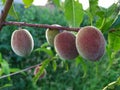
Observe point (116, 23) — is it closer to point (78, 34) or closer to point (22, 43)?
point (78, 34)

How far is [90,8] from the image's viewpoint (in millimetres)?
1171

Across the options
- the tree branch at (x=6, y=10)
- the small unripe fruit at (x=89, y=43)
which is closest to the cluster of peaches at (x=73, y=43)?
the small unripe fruit at (x=89, y=43)

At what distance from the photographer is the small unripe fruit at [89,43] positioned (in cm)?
105

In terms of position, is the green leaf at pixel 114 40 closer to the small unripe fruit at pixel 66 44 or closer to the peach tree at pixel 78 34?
the peach tree at pixel 78 34

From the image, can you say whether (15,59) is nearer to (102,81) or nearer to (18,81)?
(18,81)

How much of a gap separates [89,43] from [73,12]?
211 mm

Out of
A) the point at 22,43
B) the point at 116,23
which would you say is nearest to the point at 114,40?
the point at 116,23

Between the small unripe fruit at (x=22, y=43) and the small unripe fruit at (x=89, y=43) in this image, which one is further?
the small unripe fruit at (x=22, y=43)

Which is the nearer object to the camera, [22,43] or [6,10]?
[6,10]

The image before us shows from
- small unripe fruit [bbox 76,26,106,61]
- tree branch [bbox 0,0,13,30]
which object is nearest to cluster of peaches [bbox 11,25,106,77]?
small unripe fruit [bbox 76,26,106,61]

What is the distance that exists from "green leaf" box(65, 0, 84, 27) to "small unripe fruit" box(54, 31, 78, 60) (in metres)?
0.12

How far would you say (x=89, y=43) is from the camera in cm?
106

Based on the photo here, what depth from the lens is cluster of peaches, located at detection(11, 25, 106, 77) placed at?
106 centimetres

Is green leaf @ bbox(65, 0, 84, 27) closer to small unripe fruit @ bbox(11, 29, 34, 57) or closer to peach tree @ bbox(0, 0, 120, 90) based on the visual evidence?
peach tree @ bbox(0, 0, 120, 90)
